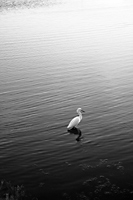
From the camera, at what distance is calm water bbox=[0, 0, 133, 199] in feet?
57.4

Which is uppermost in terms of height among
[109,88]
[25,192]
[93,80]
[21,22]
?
[21,22]

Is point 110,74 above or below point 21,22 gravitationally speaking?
below

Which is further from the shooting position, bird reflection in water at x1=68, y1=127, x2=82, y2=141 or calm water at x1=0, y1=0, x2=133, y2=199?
bird reflection in water at x1=68, y1=127, x2=82, y2=141

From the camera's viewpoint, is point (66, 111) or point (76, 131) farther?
point (66, 111)

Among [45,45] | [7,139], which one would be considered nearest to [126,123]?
[7,139]

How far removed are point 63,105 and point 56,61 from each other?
51.4 feet

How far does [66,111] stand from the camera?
26578 millimetres

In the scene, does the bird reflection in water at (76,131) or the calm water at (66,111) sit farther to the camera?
the bird reflection in water at (76,131)

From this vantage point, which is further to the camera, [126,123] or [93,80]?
[93,80]

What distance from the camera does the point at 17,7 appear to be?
98.2 m

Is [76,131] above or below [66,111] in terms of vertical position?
below

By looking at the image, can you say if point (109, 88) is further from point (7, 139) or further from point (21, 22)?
point (21, 22)

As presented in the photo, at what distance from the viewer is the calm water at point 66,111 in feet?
57.4

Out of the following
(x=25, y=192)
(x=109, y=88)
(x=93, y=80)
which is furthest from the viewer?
(x=93, y=80)
